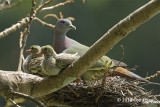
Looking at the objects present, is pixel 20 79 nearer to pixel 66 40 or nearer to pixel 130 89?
pixel 130 89

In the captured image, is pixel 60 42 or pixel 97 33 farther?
pixel 97 33

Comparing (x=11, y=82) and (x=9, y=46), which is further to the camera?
(x=9, y=46)

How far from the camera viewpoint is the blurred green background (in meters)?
7.13

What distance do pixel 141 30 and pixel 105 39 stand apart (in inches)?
251

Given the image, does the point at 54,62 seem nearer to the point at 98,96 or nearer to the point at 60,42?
the point at 98,96

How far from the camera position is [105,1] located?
29.1 ft

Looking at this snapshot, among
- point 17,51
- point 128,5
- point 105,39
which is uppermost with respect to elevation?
point 128,5

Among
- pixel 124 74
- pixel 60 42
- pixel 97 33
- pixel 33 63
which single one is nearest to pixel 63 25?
pixel 60 42

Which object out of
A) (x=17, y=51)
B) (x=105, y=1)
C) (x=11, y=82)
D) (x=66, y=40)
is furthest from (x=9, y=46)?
(x=11, y=82)

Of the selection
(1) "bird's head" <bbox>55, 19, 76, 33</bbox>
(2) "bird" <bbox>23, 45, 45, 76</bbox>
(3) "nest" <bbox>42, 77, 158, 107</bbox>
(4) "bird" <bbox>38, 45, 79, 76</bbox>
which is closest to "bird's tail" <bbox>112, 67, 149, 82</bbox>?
(3) "nest" <bbox>42, 77, 158, 107</bbox>

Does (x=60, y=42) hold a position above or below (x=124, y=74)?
above

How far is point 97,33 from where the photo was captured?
7.88 m

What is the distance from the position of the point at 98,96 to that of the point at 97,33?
545 centimetres

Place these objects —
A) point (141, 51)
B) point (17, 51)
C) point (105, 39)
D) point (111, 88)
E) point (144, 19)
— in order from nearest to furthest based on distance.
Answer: point (144, 19) → point (105, 39) → point (111, 88) → point (17, 51) → point (141, 51)
